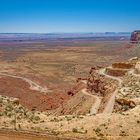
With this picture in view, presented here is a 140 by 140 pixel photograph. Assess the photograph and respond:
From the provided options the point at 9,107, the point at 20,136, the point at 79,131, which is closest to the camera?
the point at 20,136

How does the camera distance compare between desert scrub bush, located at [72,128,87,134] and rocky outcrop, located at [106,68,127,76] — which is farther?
rocky outcrop, located at [106,68,127,76]

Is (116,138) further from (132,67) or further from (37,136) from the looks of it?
(132,67)

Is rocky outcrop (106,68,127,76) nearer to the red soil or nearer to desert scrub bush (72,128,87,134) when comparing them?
the red soil

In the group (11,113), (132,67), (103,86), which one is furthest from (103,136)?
(132,67)

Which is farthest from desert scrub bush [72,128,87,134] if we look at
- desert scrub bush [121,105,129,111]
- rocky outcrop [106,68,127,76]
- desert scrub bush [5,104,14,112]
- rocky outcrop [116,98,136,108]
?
rocky outcrop [106,68,127,76]

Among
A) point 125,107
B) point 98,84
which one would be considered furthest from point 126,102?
point 98,84

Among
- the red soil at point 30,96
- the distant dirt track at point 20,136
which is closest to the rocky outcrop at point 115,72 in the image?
the red soil at point 30,96

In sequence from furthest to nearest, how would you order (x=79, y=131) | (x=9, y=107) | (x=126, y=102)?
1. (x=126, y=102)
2. (x=9, y=107)
3. (x=79, y=131)

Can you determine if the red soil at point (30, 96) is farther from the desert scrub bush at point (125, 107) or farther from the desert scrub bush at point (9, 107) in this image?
the desert scrub bush at point (9, 107)

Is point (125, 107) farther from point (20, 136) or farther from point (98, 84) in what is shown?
point (98, 84)
